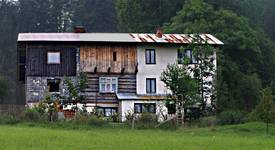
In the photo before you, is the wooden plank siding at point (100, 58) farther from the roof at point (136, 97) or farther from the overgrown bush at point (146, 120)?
the overgrown bush at point (146, 120)

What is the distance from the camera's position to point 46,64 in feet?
178

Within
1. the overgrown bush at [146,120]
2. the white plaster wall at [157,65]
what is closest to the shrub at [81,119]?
the overgrown bush at [146,120]

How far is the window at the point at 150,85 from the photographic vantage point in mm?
55531

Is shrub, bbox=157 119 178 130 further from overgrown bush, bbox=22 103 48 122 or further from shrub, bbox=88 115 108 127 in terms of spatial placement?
overgrown bush, bbox=22 103 48 122

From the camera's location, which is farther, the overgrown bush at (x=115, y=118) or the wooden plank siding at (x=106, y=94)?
the wooden plank siding at (x=106, y=94)

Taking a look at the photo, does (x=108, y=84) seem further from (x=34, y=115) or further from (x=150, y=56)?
(x=34, y=115)

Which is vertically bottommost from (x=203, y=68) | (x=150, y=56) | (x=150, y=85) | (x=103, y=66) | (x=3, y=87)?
(x=150, y=85)

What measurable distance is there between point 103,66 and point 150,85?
444 centimetres

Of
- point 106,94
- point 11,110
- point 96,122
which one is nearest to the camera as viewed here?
point 96,122

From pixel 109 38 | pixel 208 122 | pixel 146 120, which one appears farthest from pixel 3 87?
pixel 208 122

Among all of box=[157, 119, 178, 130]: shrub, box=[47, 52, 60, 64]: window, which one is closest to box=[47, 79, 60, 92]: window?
box=[47, 52, 60, 64]: window

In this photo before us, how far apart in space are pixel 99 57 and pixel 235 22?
18240mm

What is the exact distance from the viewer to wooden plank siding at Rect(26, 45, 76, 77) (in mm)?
54094

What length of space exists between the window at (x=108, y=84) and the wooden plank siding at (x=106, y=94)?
10.1 inches
